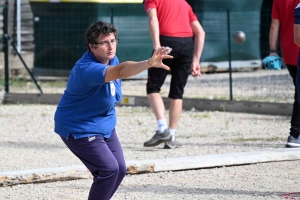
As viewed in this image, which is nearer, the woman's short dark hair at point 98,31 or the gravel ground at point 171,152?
the woman's short dark hair at point 98,31

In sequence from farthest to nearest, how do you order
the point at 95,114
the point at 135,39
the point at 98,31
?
the point at 135,39, the point at 95,114, the point at 98,31

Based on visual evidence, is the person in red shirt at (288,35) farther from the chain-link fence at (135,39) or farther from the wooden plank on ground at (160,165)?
the chain-link fence at (135,39)

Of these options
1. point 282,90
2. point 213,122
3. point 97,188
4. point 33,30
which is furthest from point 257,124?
point 33,30

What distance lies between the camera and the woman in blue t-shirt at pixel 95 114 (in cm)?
452

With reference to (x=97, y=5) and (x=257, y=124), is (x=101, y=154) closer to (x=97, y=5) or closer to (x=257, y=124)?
(x=257, y=124)

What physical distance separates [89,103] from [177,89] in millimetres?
3349

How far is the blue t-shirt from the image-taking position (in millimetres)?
4543

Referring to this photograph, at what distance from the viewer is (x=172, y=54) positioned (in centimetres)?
777

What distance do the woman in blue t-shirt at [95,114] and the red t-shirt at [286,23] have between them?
3306 mm

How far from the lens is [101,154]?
461 cm

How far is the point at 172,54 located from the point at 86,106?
3.28 meters

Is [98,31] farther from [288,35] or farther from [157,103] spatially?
[288,35]

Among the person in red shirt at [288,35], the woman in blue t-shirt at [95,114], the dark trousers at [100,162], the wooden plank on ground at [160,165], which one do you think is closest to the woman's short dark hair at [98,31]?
the woman in blue t-shirt at [95,114]

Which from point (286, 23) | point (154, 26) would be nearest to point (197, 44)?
point (154, 26)
